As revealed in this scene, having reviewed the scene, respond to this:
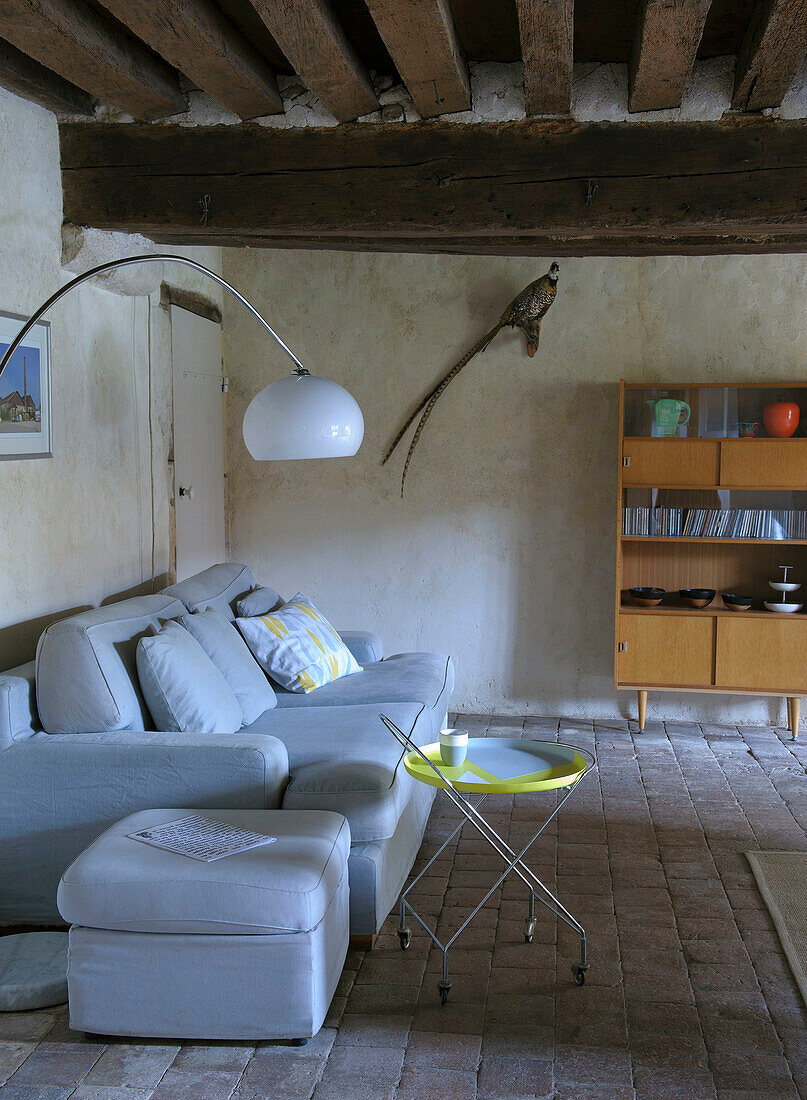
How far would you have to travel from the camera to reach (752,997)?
274 cm

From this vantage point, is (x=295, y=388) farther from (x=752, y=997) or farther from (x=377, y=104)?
(x=752, y=997)

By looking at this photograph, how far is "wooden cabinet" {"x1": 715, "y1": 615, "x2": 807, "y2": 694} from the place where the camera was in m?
5.20

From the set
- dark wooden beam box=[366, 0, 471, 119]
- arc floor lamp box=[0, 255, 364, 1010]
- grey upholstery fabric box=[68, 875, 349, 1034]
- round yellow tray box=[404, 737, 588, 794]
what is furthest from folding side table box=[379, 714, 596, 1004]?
dark wooden beam box=[366, 0, 471, 119]

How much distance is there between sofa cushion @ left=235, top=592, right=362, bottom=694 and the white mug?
1415 mm

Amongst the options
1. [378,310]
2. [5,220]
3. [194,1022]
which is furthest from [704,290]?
[194,1022]

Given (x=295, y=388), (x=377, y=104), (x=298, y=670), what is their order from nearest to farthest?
(x=295, y=388) < (x=377, y=104) < (x=298, y=670)

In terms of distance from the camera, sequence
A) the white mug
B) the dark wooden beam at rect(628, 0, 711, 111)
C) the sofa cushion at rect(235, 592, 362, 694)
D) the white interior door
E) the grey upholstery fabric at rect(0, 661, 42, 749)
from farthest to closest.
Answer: the white interior door
the sofa cushion at rect(235, 592, 362, 694)
the grey upholstery fabric at rect(0, 661, 42, 749)
the white mug
the dark wooden beam at rect(628, 0, 711, 111)

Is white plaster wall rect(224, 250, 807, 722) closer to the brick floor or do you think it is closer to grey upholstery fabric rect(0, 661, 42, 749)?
the brick floor

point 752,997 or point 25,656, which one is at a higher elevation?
point 25,656

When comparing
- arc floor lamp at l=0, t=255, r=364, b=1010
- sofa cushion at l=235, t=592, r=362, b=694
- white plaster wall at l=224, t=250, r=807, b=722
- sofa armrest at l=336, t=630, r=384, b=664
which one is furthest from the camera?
white plaster wall at l=224, t=250, r=807, b=722

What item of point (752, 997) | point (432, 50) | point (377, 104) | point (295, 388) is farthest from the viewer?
point (377, 104)

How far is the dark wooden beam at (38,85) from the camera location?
3.23 meters

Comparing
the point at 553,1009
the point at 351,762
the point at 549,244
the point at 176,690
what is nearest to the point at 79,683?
the point at 176,690

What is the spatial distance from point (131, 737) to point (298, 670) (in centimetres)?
120
